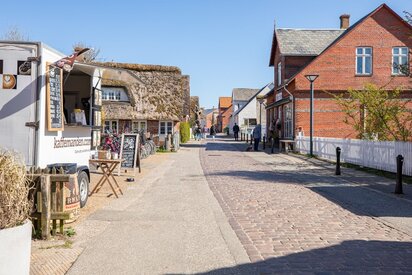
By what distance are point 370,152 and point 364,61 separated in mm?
14100

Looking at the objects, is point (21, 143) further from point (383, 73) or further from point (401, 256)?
point (383, 73)

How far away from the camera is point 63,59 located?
858cm

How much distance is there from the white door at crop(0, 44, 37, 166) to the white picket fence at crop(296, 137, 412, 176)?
12.2 metres

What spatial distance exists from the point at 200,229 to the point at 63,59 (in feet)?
13.3

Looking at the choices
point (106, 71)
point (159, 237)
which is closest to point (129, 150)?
point (106, 71)

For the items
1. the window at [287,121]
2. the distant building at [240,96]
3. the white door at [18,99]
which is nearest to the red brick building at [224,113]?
the distant building at [240,96]

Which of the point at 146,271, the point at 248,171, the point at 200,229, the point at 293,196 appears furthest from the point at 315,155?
the point at 146,271

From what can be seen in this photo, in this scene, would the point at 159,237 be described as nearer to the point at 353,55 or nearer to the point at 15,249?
the point at 15,249

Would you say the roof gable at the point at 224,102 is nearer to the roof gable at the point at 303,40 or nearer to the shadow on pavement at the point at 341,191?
the roof gable at the point at 303,40

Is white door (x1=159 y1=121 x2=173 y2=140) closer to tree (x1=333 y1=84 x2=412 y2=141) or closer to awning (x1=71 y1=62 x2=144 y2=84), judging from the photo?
tree (x1=333 y1=84 x2=412 y2=141)

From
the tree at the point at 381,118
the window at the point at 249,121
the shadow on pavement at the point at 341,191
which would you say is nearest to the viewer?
the shadow on pavement at the point at 341,191

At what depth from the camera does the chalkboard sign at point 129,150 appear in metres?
15.2

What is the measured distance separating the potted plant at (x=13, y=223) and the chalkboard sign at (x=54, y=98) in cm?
360

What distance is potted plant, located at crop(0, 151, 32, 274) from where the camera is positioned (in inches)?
169
